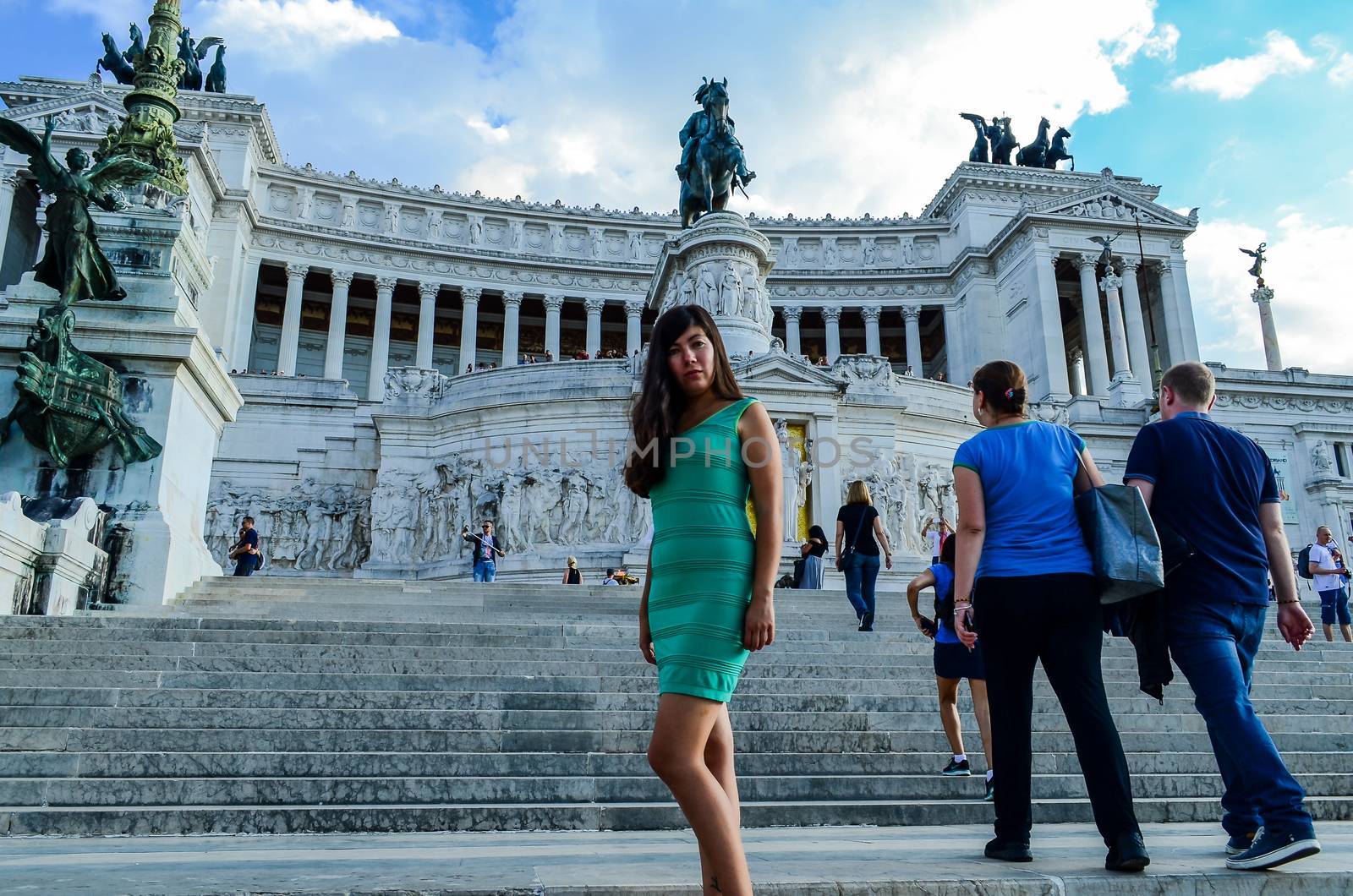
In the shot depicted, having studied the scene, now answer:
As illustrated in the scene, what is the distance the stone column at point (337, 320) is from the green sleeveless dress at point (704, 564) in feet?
173

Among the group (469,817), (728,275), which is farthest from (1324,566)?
(728,275)

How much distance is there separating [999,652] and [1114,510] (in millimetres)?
742

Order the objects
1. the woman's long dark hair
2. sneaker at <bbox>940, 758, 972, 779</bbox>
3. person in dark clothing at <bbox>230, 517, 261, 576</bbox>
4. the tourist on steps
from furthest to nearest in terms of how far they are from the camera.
Result: the tourist on steps
person in dark clothing at <bbox>230, 517, 261, 576</bbox>
sneaker at <bbox>940, 758, 972, 779</bbox>
the woman's long dark hair

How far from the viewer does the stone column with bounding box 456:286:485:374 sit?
57.5 meters

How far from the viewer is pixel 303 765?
6207 mm

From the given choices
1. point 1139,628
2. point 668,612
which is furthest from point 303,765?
point 1139,628

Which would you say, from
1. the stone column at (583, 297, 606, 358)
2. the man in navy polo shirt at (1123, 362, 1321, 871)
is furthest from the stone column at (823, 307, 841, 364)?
the man in navy polo shirt at (1123, 362, 1321, 871)

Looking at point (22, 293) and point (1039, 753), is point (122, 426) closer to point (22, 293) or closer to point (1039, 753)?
point (22, 293)

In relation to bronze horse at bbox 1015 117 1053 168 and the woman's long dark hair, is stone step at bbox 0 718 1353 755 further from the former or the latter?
bronze horse at bbox 1015 117 1053 168

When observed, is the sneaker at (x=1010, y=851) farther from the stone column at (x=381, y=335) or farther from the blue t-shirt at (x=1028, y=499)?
the stone column at (x=381, y=335)

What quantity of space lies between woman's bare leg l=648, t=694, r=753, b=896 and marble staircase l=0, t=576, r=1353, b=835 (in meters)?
2.58

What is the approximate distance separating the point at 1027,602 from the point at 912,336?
5841 centimetres

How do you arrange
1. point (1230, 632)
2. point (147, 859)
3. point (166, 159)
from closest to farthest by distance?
1. point (147, 859)
2. point (1230, 632)
3. point (166, 159)

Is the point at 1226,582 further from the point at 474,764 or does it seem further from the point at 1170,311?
the point at 1170,311
